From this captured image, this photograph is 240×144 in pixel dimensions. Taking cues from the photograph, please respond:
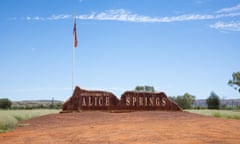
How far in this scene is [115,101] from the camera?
90.8ft

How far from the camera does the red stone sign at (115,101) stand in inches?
1044

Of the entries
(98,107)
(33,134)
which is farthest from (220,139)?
(98,107)

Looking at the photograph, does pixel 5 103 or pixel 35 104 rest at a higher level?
pixel 5 103

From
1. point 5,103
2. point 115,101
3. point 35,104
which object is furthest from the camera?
point 35,104

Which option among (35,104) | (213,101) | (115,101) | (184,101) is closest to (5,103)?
(35,104)

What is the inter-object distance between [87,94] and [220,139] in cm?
1562

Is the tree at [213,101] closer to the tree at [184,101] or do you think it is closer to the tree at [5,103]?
the tree at [184,101]

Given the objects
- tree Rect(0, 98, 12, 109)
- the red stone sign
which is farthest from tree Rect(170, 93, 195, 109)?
the red stone sign

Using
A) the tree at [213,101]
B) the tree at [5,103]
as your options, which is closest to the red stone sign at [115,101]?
the tree at [213,101]

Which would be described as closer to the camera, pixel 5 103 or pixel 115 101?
pixel 115 101

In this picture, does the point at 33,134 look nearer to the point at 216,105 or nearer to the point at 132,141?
the point at 132,141

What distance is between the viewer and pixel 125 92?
2817cm

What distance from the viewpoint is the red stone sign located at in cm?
2651

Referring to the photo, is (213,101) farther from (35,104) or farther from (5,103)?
(35,104)
